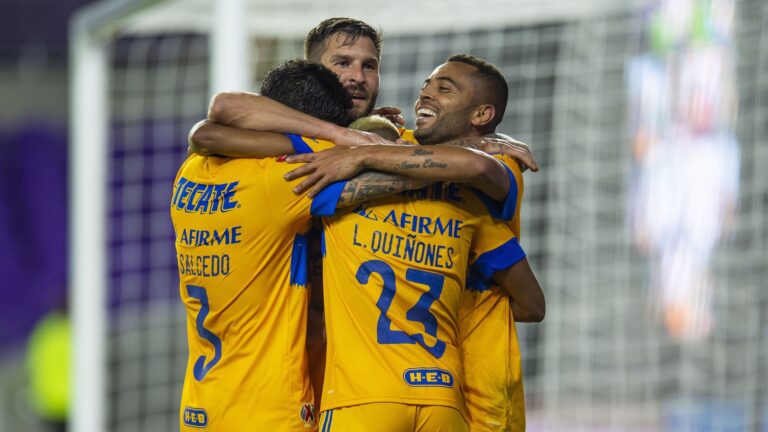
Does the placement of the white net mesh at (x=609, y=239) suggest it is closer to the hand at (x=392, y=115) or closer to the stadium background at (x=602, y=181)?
the stadium background at (x=602, y=181)

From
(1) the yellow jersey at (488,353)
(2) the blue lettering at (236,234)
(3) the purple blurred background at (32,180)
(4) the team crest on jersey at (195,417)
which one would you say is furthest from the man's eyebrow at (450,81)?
(3) the purple blurred background at (32,180)

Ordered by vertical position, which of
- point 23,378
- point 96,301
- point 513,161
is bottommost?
point 23,378

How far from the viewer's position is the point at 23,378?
10.1m

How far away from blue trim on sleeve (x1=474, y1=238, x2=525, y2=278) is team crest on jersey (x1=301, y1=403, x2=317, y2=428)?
60 centimetres

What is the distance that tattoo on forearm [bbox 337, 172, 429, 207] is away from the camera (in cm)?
296

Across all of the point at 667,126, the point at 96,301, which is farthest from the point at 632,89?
the point at 96,301

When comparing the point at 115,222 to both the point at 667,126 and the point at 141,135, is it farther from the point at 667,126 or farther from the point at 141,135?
the point at 667,126

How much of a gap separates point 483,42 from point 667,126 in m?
1.17

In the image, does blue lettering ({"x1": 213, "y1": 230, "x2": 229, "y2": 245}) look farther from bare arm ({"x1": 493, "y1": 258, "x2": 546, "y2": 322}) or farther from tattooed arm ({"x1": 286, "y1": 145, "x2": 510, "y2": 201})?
bare arm ({"x1": 493, "y1": 258, "x2": 546, "y2": 322})

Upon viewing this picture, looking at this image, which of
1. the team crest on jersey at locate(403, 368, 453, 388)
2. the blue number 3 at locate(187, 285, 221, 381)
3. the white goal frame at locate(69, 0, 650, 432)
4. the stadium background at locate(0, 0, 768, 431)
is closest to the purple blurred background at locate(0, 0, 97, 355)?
the stadium background at locate(0, 0, 768, 431)

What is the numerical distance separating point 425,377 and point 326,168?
1.90 ft

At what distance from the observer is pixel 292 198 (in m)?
3.02

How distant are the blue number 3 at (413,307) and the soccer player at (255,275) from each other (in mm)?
235

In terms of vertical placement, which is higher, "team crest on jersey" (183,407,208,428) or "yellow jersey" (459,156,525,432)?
"yellow jersey" (459,156,525,432)
